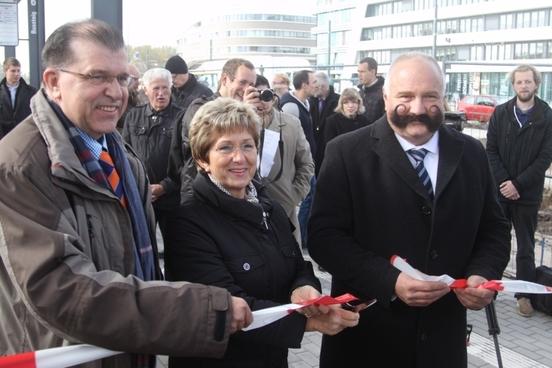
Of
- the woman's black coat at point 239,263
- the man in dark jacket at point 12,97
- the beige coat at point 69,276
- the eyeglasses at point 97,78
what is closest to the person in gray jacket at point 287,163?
the woman's black coat at point 239,263

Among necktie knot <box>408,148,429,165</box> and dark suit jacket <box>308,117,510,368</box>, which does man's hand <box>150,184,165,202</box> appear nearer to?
dark suit jacket <box>308,117,510,368</box>

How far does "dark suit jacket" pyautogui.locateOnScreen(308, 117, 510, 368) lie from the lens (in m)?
2.51

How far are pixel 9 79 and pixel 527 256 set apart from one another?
791cm

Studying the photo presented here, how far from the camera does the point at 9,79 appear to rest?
9.05m

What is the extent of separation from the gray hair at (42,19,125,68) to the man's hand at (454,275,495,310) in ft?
5.64

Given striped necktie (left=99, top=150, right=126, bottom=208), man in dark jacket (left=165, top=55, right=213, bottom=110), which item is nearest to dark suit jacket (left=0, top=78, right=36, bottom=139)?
man in dark jacket (left=165, top=55, right=213, bottom=110)

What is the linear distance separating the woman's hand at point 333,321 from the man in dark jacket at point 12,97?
8.01m

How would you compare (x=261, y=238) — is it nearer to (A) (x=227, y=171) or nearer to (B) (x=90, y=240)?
(A) (x=227, y=171)

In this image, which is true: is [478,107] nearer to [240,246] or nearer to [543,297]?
[543,297]

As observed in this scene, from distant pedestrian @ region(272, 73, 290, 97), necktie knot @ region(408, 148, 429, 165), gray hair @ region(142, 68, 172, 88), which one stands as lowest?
necktie knot @ region(408, 148, 429, 165)

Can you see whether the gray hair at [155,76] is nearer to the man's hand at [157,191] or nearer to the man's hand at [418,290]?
the man's hand at [157,191]

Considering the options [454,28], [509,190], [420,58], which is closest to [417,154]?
[420,58]

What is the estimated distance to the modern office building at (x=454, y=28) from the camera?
5559 cm

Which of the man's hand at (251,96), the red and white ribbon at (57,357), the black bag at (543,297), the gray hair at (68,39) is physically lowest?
the black bag at (543,297)
